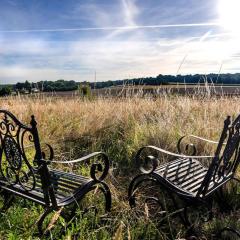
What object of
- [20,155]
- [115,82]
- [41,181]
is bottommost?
[41,181]

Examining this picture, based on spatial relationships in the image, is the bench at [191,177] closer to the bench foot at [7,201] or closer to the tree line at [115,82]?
the bench foot at [7,201]

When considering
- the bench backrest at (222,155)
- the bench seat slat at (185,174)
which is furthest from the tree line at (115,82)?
the bench backrest at (222,155)

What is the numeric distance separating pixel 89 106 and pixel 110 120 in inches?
44.0

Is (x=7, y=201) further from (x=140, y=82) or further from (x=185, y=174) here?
(x=140, y=82)

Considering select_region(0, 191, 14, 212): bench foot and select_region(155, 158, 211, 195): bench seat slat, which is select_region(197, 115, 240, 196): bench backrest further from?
select_region(0, 191, 14, 212): bench foot

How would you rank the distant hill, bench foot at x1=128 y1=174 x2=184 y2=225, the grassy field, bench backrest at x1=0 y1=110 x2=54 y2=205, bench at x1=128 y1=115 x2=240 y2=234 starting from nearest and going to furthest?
bench backrest at x1=0 y1=110 x2=54 y2=205 < bench at x1=128 y1=115 x2=240 y2=234 < the grassy field < bench foot at x1=128 y1=174 x2=184 y2=225 < the distant hill

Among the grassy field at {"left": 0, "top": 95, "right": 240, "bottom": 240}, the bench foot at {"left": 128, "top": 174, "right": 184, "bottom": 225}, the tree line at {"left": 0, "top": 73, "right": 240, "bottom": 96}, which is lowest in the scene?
the bench foot at {"left": 128, "top": 174, "right": 184, "bottom": 225}

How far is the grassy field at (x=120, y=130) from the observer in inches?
114

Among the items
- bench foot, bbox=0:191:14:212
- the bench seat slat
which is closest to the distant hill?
the bench seat slat

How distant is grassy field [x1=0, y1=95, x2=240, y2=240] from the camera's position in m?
2.89

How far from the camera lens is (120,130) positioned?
5.56 meters

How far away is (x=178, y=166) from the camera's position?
11.1 feet

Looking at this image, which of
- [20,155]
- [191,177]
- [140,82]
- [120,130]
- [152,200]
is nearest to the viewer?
[20,155]

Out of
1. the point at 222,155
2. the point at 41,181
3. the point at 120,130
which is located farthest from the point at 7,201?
the point at 120,130
